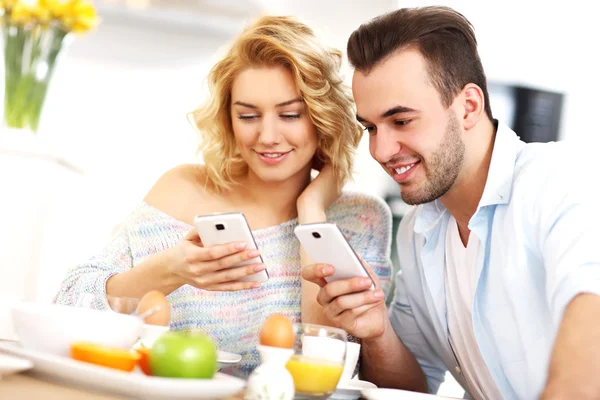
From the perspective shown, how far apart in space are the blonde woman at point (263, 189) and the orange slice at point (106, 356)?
0.89m

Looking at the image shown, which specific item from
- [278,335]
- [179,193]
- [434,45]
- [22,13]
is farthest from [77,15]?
[278,335]

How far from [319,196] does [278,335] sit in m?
1.15

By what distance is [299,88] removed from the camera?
2.05 meters

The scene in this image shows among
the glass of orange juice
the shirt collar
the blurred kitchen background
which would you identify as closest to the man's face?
the shirt collar

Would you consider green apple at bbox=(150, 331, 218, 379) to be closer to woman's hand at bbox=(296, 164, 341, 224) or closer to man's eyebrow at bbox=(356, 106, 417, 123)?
man's eyebrow at bbox=(356, 106, 417, 123)

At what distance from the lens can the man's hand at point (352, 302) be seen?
1.57m

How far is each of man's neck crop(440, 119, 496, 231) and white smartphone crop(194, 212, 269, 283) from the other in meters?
0.63

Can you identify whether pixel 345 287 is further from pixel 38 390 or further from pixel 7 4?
pixel 7 4

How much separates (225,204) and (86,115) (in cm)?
303

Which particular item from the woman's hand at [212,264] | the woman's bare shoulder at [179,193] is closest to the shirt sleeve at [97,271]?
the woman's bare shoulder at [179,193]

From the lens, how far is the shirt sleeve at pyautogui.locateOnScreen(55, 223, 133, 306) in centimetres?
190

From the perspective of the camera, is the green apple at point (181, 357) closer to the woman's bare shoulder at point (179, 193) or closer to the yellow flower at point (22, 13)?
the woman's bare shoulder at point (179, 193)

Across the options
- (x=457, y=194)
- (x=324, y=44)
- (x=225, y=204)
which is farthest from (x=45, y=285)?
(x=457, y=194)

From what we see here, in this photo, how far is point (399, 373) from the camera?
1.95m
